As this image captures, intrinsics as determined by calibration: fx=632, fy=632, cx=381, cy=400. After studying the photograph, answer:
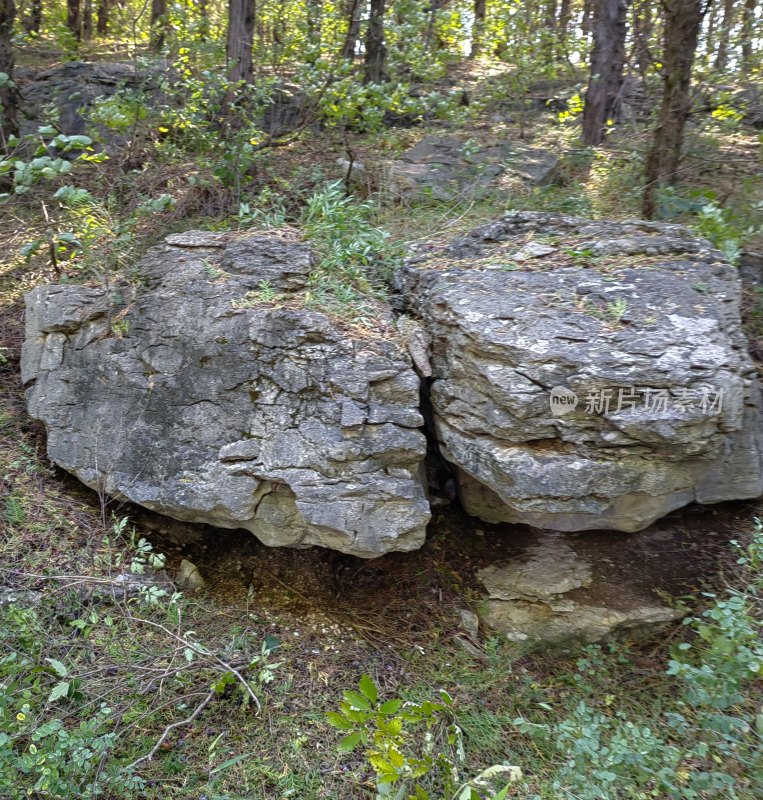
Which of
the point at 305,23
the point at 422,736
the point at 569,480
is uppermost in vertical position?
the point at 305,23

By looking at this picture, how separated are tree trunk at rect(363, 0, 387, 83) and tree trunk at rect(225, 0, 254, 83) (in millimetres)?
1809

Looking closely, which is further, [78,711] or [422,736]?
[422,736]

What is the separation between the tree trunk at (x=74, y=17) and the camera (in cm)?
994

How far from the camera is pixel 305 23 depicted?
6.88 metres

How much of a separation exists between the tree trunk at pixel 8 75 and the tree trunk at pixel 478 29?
17.9 feet

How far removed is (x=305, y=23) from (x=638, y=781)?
7.34 meters

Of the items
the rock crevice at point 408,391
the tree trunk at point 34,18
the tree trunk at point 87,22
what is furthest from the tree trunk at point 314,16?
the tree trunk at point 87,22

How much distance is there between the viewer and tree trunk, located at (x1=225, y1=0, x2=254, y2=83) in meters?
5.96

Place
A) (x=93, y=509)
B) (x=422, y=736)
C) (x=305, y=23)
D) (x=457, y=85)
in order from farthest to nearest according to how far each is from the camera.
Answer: (x=457, y=85)
(x=305, y=23)
(x=93, y=509)
(x=422, y=736)

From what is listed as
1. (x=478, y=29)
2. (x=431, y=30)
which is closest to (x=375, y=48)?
(x=431, y=30)

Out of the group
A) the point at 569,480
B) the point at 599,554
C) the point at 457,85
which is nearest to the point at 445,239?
the point at 569,480

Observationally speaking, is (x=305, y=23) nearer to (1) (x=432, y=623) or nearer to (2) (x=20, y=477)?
(2) (x=20, y=477)

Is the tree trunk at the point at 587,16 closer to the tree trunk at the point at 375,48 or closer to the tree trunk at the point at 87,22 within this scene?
the tree trunk at the point at 375,48

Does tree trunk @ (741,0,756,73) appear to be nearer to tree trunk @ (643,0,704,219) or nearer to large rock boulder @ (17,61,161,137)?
tree trunk @ (643,0,704,219)
